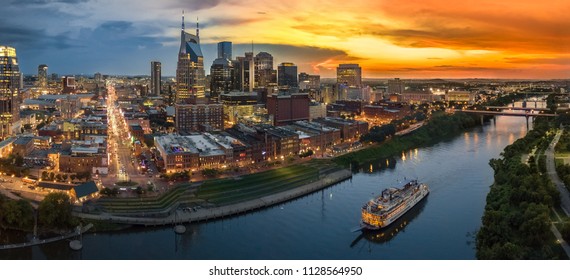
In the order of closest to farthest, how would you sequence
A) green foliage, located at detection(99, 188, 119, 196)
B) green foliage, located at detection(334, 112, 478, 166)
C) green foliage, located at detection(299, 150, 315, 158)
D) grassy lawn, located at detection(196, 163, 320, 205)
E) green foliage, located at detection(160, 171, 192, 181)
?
green foliage, located at detection(99, 188, 119, 196), grassy lawn, located at detection(196, 163, 320, 205), green foliage, located at detection(160, 171, 192, 181), green foliage, located at detection(299, 150, 315, 158), green foliage, located at detection(334, 112, 478, 166)

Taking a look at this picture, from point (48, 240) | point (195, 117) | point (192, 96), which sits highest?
point (192, 96)

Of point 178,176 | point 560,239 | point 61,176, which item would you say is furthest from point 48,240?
point 560,239

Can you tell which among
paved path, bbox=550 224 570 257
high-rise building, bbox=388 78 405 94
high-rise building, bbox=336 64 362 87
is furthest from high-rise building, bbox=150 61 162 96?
paved path, bbox=550 224 570 257

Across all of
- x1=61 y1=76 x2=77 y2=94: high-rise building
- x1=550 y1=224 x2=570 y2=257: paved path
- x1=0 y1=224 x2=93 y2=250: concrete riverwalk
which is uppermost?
x1=61 y1=76 x2=77 y2=94: high-rise building

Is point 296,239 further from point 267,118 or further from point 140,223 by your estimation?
point 267,118

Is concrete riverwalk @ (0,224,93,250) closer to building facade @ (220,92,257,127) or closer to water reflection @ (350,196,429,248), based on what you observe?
water reflection @ (350,196,429,248)

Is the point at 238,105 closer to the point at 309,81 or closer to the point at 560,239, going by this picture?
the point at 560,239

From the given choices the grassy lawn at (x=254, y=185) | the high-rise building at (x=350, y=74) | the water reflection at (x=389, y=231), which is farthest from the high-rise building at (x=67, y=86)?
the water reflection at (x=389, y=231)
